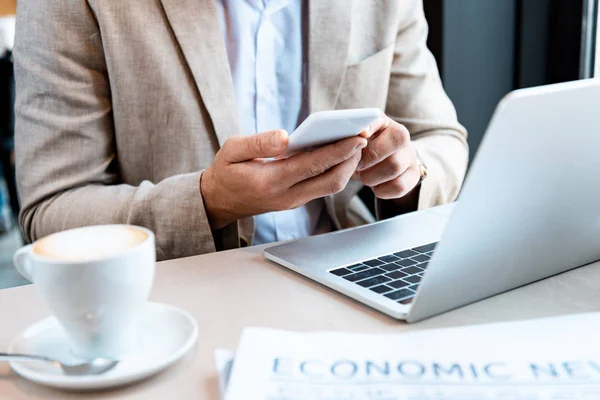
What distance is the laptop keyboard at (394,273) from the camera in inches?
23.6

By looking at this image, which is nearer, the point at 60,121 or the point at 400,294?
the point at 400,294

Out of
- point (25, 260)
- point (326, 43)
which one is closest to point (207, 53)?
point (326, 43)

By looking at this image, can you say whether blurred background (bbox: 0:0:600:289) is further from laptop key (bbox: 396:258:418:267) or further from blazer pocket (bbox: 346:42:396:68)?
laptop key (bbox: 396:258:418:267)

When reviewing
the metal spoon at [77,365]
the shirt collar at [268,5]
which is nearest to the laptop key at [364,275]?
the metal spoon at [77,365]

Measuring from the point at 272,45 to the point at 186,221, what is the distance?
0.36 meters

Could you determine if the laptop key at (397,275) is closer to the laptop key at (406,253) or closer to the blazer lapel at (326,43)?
the laptop key at (406,253)

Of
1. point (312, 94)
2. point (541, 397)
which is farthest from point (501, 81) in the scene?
point (541, 397)

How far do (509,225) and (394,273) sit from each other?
14 cm

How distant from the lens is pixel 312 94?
102 cm

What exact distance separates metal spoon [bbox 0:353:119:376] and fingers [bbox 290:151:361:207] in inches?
12.8

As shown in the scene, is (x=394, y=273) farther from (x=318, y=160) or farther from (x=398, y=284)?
(x=318, y=160)

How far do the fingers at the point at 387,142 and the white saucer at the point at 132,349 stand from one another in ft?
1.04

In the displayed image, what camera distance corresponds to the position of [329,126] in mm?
608

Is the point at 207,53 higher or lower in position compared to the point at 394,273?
higher
